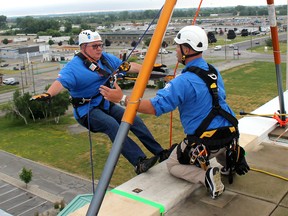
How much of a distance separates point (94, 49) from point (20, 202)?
1679 centimetres

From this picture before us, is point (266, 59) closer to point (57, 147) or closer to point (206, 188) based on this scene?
point (57, 147)

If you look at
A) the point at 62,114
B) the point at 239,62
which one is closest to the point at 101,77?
the point at 62,114

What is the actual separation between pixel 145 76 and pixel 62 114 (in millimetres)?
32368

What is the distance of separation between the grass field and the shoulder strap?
16740 mm

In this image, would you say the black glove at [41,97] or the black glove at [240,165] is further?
the black glove at [240,165]

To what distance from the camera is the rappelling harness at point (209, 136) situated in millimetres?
3402

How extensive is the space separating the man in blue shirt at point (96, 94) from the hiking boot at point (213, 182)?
30.8 inches

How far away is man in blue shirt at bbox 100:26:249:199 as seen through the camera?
325cm

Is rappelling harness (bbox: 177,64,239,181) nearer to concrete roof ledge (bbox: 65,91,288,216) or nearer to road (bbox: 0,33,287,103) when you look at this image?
concrete roof ledge (bbox: 65,91,288,216)

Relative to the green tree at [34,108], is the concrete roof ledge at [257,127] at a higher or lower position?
higher

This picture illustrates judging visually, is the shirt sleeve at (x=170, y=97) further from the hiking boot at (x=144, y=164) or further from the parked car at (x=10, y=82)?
the parked car at (x=10, y=82)

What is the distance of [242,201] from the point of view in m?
3.56

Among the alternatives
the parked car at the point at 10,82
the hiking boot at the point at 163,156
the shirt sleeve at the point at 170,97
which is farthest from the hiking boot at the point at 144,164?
the parked car at the point at 10,82

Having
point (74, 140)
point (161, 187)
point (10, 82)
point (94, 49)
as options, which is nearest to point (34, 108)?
point (74, 140)
